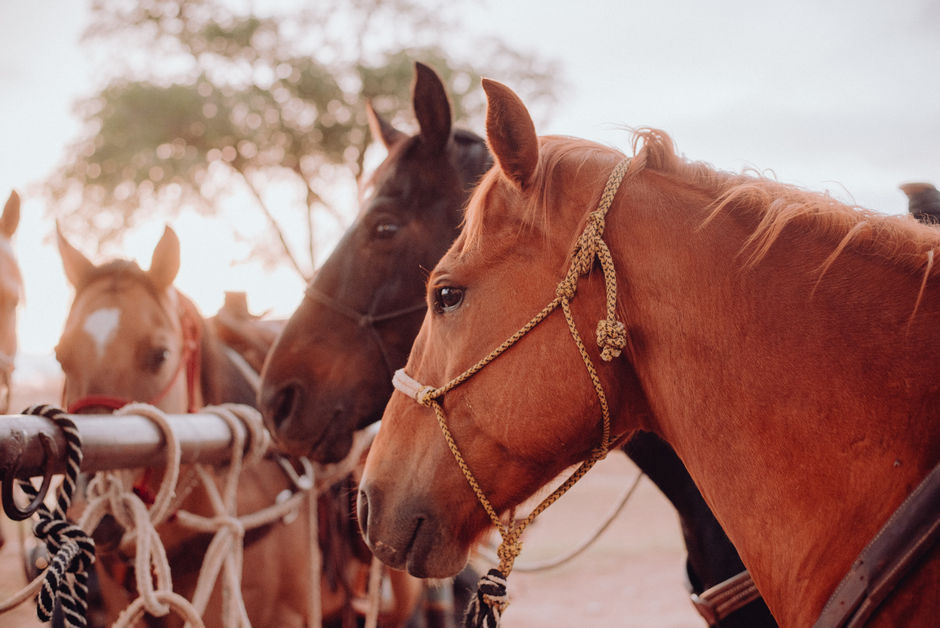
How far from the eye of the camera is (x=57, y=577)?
176cm

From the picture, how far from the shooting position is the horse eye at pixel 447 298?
1708 mm

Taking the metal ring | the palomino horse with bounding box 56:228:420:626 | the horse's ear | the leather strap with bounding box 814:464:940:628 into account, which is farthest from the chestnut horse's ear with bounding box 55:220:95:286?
the leather strap with bounding box 814:464:940:628

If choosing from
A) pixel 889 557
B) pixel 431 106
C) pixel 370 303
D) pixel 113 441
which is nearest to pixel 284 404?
pixel 370 303

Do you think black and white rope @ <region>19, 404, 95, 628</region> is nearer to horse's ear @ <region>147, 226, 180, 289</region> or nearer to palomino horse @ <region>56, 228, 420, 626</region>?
palomino horse @ <region>56, 228, 420, 626</region>

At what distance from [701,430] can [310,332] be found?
5.57ft

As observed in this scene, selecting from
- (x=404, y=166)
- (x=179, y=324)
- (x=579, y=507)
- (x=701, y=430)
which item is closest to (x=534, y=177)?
(x=701, y=430)

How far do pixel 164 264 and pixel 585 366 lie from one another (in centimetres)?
226

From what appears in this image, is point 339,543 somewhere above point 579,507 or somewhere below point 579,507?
below

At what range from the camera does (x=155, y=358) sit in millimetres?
2986

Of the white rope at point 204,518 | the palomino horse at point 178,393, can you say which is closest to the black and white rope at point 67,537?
the white rope at point 204,518

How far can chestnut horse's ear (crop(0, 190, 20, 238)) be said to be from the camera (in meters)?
3.78

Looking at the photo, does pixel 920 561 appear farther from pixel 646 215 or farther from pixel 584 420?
pixel 646 215

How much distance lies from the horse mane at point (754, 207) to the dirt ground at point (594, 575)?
3.69m

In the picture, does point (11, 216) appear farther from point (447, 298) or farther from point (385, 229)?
point (447, 298)
